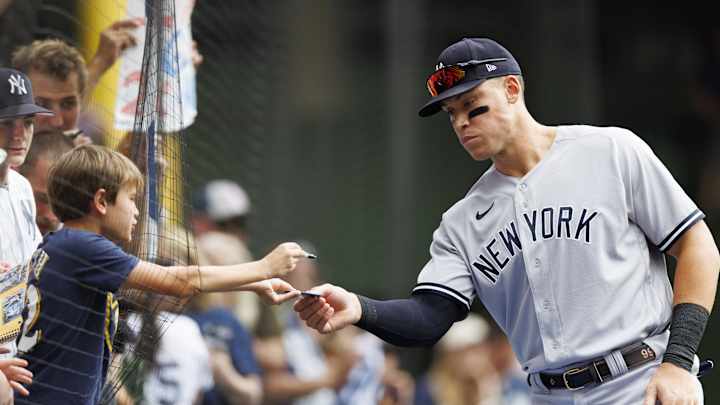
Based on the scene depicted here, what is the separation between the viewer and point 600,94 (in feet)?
43.1

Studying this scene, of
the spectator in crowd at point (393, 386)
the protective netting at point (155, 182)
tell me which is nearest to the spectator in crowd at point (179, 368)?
the protective netting at point (155, 182)

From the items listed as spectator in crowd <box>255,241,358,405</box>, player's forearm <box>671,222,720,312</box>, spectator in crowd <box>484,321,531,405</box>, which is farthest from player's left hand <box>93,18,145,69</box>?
spectator in crowd <box>484,321,531,405</box>

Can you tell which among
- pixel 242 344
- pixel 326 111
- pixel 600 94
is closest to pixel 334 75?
pixel 326 111

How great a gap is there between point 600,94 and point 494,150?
9034 mm

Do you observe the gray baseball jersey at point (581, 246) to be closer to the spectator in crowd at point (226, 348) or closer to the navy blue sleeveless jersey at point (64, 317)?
the navy blue sleeveless jersey at point (64, 317)

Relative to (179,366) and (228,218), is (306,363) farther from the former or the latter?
(179,366)

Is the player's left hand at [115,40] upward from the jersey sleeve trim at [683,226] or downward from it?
upward

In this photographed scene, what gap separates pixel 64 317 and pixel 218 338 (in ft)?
11.1

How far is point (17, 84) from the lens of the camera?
14.1 ft

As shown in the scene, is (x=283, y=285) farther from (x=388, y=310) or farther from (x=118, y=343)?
(x=118, y=343)

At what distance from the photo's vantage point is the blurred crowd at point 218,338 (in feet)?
15.5

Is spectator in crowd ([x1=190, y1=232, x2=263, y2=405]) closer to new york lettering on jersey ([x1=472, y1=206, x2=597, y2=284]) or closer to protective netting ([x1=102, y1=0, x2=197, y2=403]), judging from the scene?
protective netting ([x1=102, y1=0, x2=197, y2=403])

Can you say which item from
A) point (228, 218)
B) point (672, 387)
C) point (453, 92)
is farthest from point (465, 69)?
point (228, 218)

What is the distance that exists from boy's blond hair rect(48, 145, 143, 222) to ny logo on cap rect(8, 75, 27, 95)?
31cm
